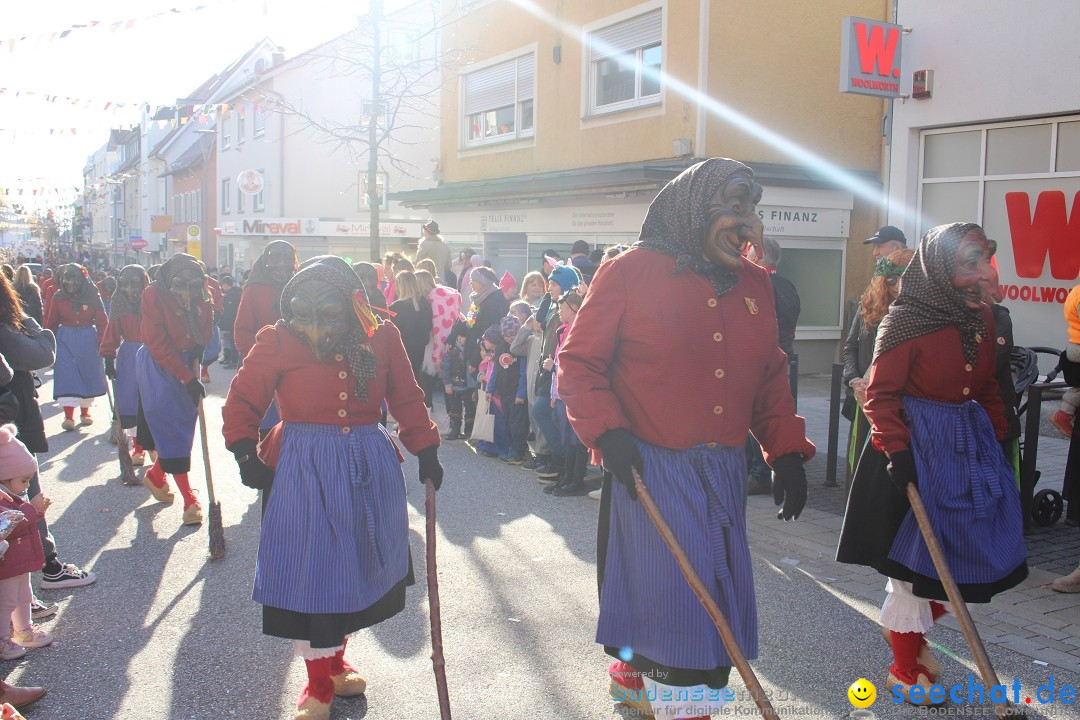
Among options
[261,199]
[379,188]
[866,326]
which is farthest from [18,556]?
[261,199]

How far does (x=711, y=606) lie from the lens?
2881 mm

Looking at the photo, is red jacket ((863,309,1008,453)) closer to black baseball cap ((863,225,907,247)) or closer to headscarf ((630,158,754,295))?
headscarf ((630,158,754,295))

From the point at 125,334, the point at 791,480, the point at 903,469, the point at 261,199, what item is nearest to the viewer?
the point at 791,480

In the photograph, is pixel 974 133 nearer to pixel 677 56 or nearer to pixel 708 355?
pixel 677 56

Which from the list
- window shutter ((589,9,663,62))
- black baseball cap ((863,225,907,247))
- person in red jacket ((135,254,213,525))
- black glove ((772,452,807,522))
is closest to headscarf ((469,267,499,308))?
person in red jacket ((135,254,213,525))

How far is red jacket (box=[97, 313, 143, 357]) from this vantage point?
8.34 m

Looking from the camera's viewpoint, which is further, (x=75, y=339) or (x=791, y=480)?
(x=75, y=339)

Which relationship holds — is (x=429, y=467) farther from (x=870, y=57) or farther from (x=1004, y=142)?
(x=1004, y=142)

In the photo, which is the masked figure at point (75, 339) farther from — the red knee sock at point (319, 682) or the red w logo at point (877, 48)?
the red w logo at point (877, 48)

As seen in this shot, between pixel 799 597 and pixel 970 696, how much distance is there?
137 centimetres

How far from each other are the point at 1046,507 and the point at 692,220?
16.2ft

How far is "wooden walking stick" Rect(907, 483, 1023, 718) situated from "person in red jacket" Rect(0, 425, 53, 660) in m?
3.64

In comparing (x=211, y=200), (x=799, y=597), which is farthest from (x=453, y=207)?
(x=211, y=200)

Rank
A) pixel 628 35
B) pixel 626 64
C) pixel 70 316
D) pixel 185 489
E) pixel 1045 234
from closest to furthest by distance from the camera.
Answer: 1. pixel 185 489
2. pixel 1045 234
3. pixel 70 316
4. pixel 628 35
5. pixel 626 64
